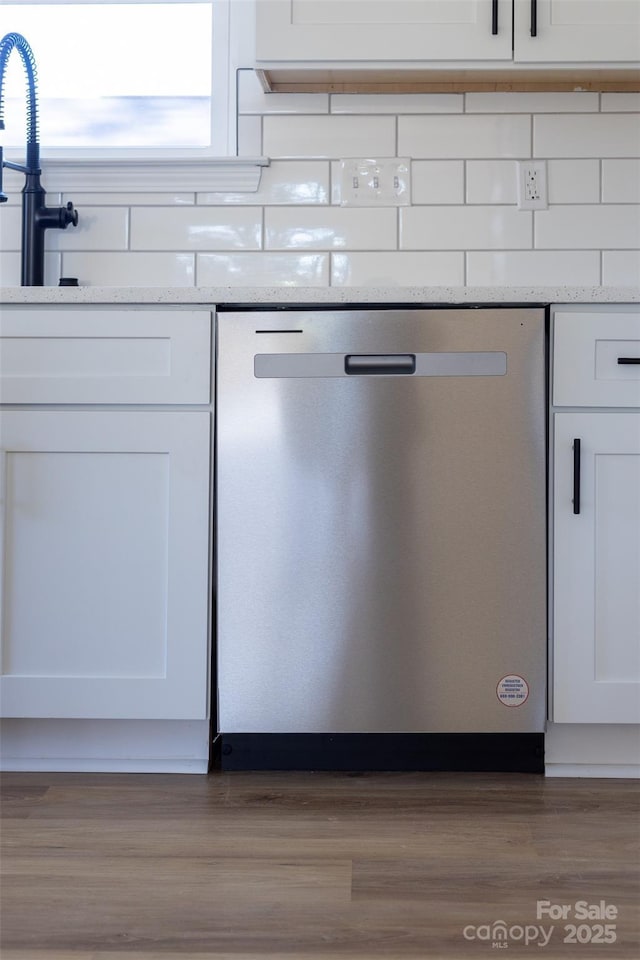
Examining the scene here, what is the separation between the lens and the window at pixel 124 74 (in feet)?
7.14

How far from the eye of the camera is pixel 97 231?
214 cm

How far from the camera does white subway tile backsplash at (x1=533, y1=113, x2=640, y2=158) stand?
81.7 inches

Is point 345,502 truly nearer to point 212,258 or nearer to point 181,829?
point 181,829

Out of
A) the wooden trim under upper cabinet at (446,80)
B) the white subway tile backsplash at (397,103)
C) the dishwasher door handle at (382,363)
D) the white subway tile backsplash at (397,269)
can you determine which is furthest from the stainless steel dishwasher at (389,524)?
the white subway tile backsplash at (397,103)

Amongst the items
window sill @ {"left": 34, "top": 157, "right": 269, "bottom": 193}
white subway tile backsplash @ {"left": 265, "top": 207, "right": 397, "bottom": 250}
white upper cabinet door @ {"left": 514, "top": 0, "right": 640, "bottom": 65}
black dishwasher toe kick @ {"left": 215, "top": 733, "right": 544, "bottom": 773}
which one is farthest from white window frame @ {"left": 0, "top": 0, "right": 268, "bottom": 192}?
black dishwasher toe kick @ {"left": 215, "top": 733, "right": 544, "bottom": 773}

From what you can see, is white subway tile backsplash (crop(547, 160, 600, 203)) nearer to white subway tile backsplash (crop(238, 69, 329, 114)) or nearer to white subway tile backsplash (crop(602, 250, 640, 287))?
white subway tile backsplash (crop(602, 250, 640, 287))

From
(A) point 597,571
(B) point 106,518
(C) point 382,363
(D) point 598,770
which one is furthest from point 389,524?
(D) point 598,770

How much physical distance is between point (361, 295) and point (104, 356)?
1.59 ft

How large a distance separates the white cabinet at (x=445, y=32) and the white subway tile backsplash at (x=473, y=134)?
24cm

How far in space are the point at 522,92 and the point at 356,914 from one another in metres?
1.87

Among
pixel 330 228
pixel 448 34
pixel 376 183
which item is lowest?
pixel 330 228

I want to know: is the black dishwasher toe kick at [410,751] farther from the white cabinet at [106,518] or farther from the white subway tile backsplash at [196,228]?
the white subway tile backsplash at [196,228]

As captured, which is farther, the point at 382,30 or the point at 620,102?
the point at 620,102

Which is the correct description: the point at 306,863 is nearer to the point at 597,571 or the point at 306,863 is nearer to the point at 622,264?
the point at 597,571
